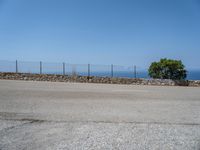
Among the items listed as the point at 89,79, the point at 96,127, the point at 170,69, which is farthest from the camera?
the point at 170,69

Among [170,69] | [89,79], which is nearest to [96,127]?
[89,79]

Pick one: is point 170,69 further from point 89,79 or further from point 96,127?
point 96,127

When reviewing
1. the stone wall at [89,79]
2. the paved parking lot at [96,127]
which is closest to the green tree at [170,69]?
the stone wall at [89,79]

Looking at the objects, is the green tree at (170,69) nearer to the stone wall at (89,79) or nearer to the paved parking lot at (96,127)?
the stone wall at (89,79)

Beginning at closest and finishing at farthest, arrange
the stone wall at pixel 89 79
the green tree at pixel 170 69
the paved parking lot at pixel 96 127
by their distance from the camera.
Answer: the paved parking lot at pixel 96 127 → the stone wall at pixel 89 79 → the green tree at pixel 170 69

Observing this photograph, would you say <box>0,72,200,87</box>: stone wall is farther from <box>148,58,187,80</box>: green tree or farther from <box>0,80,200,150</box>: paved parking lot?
<box>0,80,200,150</box>: paved parking lot

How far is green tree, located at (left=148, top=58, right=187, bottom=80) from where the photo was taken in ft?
93.9

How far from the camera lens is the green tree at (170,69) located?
28609 mm

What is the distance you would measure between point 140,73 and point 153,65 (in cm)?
551

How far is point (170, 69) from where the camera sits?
28797 mm

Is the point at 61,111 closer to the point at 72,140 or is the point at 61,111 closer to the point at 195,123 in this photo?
the point at 72,140

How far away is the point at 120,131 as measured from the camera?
236 inches

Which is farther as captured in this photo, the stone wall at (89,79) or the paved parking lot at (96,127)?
the stone wall at (89,79)

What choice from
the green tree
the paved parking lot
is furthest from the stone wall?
the paved parking lot
